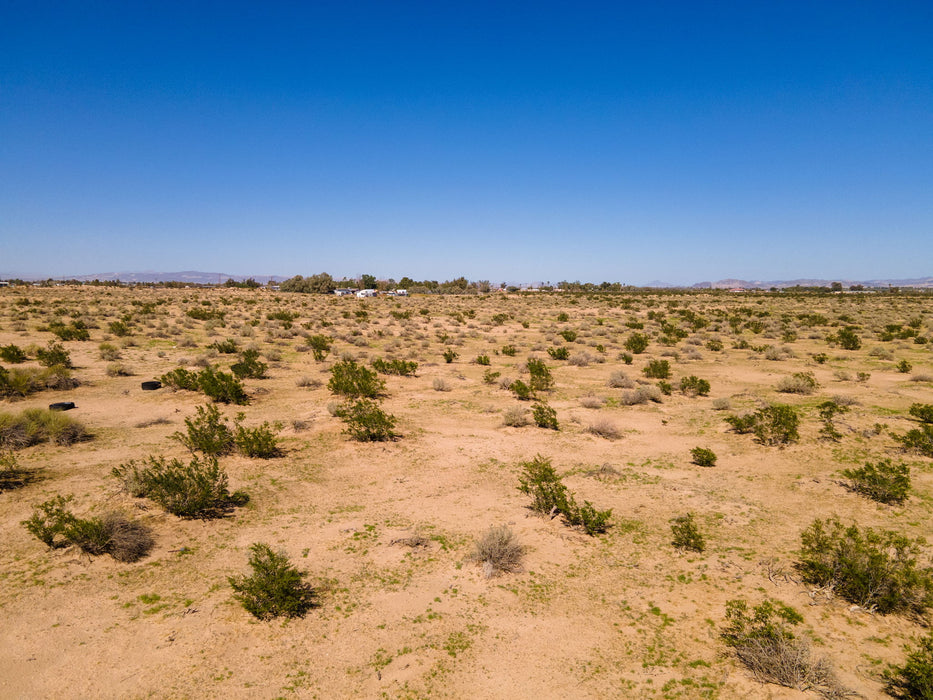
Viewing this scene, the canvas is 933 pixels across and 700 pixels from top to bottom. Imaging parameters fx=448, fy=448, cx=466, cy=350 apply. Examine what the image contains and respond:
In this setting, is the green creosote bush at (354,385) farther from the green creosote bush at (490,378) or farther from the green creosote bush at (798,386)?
the green creosote bush at (798,386)

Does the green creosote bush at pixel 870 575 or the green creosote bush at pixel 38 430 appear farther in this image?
the green creosote bush at pixel 38 430

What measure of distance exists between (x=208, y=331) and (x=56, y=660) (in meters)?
27.1

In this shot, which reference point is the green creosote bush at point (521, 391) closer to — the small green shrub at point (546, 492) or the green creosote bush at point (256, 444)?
the small green shrub at point (546, 492)

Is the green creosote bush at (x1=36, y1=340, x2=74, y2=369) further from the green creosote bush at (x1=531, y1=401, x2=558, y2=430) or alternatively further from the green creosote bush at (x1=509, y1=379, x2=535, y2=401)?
the green creosote bush at (x1=531, y1=401, x2=558, y2=430)

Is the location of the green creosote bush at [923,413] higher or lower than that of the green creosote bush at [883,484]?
higher

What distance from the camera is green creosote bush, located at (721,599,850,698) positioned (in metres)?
4.38

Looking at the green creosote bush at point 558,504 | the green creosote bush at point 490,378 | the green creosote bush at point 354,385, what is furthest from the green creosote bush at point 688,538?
the green creosote bush at point 490,378

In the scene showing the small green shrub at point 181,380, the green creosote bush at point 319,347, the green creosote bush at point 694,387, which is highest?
the green creosote bush at point 319,347

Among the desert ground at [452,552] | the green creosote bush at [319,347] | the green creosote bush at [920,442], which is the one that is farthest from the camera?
the green creosote bush at [319,347]

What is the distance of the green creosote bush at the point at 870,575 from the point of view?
5379 millimetres

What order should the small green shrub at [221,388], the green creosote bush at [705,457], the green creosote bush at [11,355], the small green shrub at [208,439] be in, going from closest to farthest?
the small green shrub at [208,439], the green creosote bush at [705,457], the small green shrub at [221,388], the green creosote bush at [11,355]

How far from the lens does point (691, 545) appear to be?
22.3ft

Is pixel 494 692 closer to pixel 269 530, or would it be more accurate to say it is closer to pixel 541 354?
pixel 269 530

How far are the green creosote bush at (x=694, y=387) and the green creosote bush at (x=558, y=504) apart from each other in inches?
366
